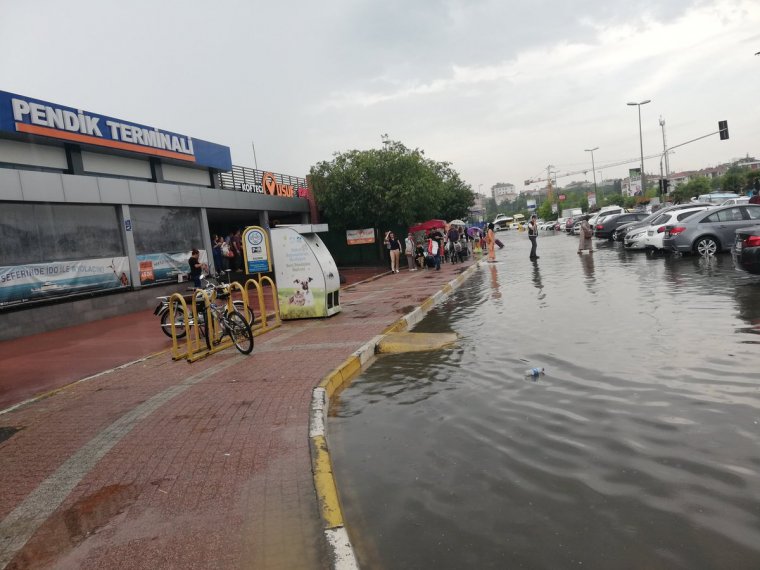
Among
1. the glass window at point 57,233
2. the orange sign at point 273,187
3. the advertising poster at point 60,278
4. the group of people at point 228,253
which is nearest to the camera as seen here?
the advertising poster at point 60,278

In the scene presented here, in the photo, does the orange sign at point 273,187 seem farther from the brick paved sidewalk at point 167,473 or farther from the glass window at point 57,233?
the brick paved sidewalk at point 167,473

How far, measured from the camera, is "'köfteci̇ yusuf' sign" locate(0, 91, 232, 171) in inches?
568

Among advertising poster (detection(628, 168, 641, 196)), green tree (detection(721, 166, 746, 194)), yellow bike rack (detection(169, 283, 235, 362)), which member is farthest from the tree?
advertising poster (detection(628, 168, 641, 196))

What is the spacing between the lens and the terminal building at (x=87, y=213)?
13.8 m

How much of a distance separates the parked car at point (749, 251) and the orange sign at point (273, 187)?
66.7ft

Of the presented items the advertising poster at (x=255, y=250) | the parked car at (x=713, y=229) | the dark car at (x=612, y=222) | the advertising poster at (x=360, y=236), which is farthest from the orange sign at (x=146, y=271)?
the dark car at (x=612, y=222)

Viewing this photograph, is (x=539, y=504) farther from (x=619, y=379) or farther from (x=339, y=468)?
(x=619, y=379)

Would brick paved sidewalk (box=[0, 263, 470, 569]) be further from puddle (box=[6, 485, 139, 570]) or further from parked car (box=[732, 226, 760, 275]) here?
parked car (box=[732, 226, 760, 275])

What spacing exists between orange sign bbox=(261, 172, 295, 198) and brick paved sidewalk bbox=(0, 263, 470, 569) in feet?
64.7

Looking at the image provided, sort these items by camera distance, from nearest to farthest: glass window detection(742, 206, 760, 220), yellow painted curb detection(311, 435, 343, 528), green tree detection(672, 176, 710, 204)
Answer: yellow painted curb detection(311, 435, 343, 528) < glass window detection(742, 206, 760, 220) < green tree detection(672, 176, 710, 204)

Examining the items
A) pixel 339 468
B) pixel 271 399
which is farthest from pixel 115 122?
pixel 339 468

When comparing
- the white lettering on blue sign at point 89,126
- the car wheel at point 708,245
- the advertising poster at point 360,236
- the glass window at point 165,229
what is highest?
the white lettering on blue sign at point 89,126

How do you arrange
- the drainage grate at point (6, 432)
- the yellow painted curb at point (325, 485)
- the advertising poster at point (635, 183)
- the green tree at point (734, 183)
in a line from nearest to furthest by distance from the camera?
the yellow painted curb at point (325, 485), the drainage grate at point (6, 432), the green tree at point (734, 183), the advertising poster at point (635, 183)

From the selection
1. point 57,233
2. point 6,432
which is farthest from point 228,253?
point 6,432
